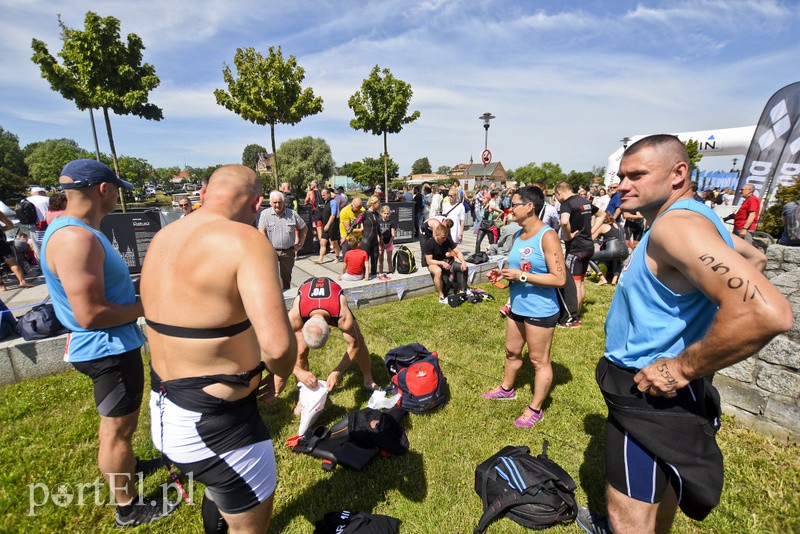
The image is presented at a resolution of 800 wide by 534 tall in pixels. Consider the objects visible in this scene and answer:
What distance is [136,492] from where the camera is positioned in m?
2.58

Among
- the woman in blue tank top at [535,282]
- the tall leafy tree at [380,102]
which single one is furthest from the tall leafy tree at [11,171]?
the woman in blue tank top at [535,282]

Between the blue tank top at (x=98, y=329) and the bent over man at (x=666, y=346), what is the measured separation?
2.96 metres

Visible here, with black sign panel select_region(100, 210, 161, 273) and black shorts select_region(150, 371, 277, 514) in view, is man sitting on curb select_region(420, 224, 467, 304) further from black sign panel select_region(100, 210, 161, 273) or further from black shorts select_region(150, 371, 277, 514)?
black sign panel select_region(100, 210, 161, 273)

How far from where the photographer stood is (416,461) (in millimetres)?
3074

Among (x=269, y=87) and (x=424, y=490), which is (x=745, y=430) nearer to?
(x=424, y=490)

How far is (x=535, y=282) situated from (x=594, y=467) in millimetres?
1662

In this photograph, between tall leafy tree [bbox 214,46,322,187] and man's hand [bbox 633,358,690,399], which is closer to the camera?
man's hand [bbox 633,358,690,399]

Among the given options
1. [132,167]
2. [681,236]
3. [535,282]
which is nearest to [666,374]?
[681,236]

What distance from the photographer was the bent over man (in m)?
1.29

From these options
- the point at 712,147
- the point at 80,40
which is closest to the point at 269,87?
the point at 80,40

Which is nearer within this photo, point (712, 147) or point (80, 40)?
point (80, 40)

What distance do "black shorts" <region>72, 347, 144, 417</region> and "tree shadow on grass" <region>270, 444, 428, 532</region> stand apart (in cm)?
136

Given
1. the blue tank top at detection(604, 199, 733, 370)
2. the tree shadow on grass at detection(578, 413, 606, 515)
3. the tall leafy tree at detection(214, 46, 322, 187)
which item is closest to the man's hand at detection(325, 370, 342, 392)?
the tree shadow on grass at detection(578, 413, 606, 515)

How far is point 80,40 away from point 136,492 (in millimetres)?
16279
